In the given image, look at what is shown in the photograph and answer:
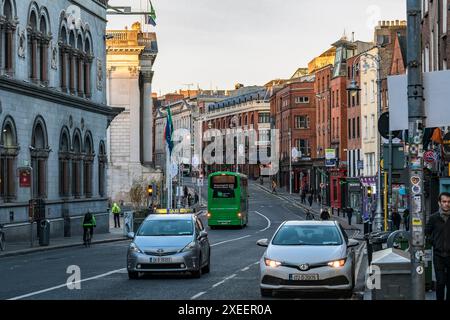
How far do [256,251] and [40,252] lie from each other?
920cm

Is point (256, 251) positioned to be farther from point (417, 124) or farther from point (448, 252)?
point (417, 124)

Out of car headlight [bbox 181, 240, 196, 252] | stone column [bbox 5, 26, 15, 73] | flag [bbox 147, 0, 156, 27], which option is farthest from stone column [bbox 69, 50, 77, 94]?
car headlight [bbox 181, 240, 196, 252]

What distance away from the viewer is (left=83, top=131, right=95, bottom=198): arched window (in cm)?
6619

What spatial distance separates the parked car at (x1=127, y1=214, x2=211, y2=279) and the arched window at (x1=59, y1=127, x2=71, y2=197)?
32654 millimetres

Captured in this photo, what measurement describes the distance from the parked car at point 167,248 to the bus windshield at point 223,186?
140 ft

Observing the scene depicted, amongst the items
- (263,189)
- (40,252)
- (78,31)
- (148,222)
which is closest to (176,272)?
(148,222)

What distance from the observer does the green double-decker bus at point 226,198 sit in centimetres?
7150

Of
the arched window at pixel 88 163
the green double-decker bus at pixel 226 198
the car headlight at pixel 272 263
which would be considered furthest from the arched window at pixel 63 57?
the car headlight at pixel 272 263

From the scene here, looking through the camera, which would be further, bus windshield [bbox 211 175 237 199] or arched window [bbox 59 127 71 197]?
bus windshield [bbox 211 175 237 199]

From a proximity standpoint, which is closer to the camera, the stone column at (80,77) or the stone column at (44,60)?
the stone column at (44,60)

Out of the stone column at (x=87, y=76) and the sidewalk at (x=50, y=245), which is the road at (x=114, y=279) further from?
the stone column at (x=87, y=76)

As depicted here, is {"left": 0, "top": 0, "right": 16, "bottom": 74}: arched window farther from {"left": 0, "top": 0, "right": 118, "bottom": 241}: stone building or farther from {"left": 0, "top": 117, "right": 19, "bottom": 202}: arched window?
{"left": 0, "top": 117, "right": 19, "bottom": 202}: arched window

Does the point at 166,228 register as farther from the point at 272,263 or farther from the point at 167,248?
the point at 272,263

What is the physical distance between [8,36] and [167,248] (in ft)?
88.5
